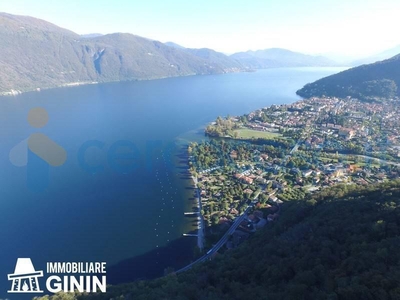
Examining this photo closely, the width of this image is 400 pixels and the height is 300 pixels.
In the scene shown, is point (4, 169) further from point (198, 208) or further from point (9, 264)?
point (198, 208)

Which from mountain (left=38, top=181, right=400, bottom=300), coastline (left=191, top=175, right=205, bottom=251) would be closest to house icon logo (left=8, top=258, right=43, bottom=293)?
mountain (left=38, top=181, right=400, bottom=300)

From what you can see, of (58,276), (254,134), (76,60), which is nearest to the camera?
(58,276)

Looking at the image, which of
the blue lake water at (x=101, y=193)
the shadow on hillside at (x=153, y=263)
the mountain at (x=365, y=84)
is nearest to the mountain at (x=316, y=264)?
the shadow on hillside at (x=153, y=263)

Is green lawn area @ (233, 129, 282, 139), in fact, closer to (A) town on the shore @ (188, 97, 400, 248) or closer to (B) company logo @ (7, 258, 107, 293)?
(A) town on the shore @ (188, 97, 400, 248)

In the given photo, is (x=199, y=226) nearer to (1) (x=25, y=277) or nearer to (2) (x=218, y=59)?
(1) (x=25, y=277)

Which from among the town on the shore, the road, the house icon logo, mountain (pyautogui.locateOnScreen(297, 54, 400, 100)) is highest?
mountain (pyautogui.locateOnScreen(297, 54, 400, 100))

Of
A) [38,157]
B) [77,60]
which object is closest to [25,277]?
[38,157]
